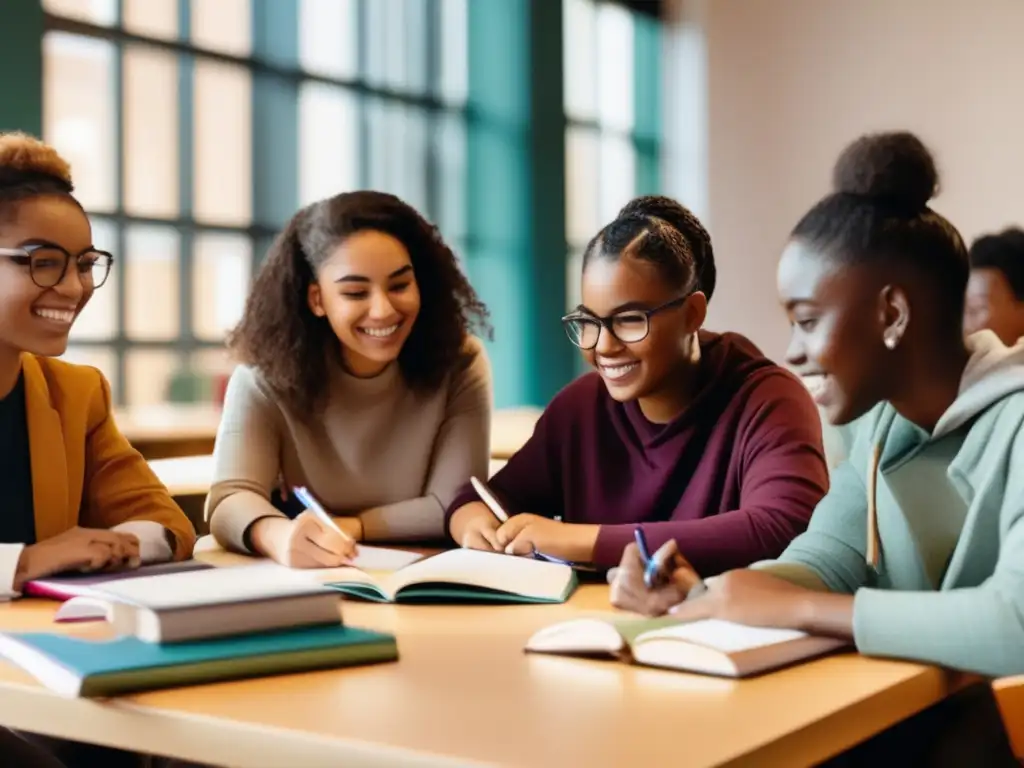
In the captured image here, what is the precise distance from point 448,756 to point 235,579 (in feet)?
1.78

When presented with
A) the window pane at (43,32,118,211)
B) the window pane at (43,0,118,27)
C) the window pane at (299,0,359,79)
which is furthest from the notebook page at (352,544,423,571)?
the window pane at (299,0,359,79)

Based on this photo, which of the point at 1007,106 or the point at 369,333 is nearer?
the point at 369,333

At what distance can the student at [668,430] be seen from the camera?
72.5 inches

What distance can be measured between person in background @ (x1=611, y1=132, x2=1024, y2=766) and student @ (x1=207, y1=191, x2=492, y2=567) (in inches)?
32.4

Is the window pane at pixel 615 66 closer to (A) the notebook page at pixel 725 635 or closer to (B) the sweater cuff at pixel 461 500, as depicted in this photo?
(B) the sweater cuff at pixel 461 500

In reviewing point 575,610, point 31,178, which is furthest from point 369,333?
point 575,610

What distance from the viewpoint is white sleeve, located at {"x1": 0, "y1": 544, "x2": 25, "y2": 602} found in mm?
1717

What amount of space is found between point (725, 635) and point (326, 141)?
4.49m

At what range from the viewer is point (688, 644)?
1.30 meters

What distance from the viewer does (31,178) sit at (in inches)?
73.6

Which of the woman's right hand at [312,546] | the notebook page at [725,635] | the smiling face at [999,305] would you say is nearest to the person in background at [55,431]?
the woman's right hand at [312,546]

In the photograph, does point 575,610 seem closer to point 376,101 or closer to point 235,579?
point 235,579

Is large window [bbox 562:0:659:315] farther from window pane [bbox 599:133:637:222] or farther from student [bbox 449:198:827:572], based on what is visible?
student [bbox 449:198:827:572]

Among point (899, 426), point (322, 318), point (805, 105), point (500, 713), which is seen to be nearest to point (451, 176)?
point (805, 105)
